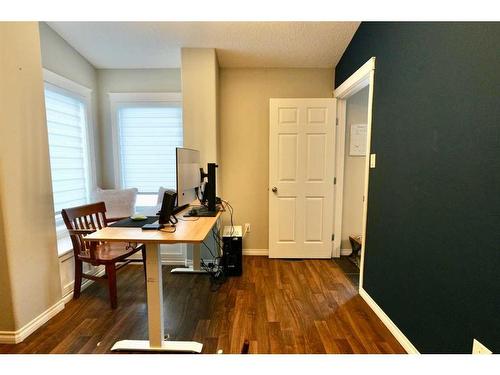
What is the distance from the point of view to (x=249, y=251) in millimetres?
3238

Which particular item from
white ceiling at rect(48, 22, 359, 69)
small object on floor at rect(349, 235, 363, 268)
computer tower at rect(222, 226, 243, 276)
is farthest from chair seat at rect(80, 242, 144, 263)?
small object on floor at rect(349, 235, 363, 268)

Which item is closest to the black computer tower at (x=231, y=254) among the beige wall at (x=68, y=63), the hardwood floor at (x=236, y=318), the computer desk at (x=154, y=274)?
the hardwood floor at (x=236, y=318)

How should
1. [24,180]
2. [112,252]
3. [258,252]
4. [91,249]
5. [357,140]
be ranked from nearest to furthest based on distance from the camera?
[24,180], [91,249], [112,252], [357,140], [258,252]

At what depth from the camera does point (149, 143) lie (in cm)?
315

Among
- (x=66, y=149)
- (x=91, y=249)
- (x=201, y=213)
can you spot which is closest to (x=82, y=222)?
(x=91, y=249)

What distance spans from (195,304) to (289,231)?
1465mm

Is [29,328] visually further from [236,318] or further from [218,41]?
[218,41]

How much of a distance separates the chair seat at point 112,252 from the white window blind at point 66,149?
73 cm

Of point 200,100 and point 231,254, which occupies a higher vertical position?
point 200,100

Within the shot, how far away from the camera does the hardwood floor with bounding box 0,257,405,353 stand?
5.29 feet

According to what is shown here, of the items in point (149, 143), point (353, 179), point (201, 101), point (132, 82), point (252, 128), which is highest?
point (132, 82)

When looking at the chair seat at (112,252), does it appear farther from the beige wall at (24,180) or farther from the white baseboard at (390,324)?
the white baseboard at (390,324)

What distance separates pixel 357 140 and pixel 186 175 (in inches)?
89.4
